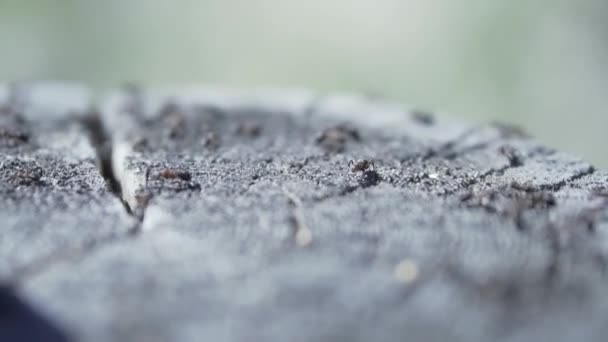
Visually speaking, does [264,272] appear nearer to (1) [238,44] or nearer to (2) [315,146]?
(2) [315,146]

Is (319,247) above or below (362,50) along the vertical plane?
below

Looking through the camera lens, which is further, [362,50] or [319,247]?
[362,50]

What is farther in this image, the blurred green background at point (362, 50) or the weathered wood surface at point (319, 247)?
the blurred green background at point (362, 50)

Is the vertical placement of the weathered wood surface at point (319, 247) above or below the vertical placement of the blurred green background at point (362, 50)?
below
